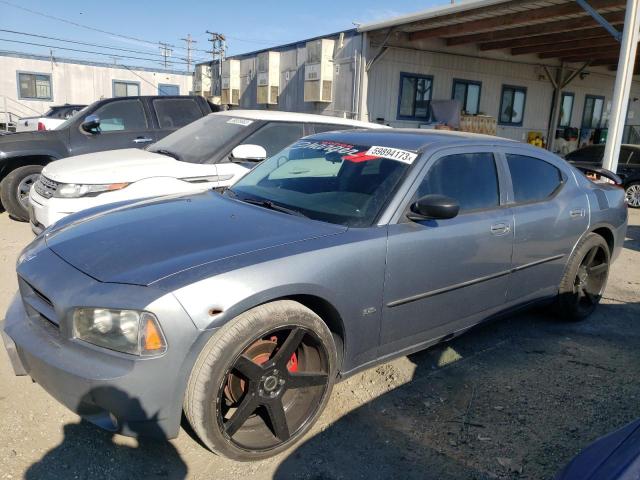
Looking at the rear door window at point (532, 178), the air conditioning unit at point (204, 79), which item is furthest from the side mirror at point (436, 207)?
the air conditioning unit at point (204, 79)

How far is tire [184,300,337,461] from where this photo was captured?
2236 mm

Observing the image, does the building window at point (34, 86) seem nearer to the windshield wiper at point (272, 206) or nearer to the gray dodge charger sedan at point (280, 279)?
the gray dodge charger sedan at point (280, 279)

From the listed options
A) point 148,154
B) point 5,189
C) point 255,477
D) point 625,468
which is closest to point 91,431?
point 255,477

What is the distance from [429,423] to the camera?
9.57 ft

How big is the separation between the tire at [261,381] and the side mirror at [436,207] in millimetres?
893

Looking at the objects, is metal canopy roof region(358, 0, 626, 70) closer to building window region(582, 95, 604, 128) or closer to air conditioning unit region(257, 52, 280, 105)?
building window region(582, 95, 604, 128)

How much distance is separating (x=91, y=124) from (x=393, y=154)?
5601 millimetres

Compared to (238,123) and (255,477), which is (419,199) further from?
(238,123)

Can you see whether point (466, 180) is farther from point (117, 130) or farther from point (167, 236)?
point (117, 130)

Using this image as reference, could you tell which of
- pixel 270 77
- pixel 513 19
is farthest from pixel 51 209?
pixel 270 77

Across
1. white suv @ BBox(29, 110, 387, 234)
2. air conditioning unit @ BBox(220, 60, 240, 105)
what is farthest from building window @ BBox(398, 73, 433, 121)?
white suv @ BBox(29, 110, 387, 234)

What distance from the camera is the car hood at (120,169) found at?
17.0ft

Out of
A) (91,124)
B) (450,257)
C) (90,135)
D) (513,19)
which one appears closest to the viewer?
(450,257)

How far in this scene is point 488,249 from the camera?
338cm
